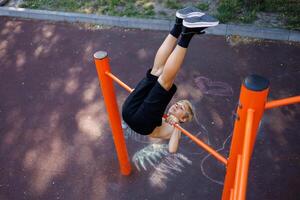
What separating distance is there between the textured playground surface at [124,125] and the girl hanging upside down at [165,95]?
3.35ft

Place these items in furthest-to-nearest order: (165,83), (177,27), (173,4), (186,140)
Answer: (173,4), (186,140), (177,27), (165,83)

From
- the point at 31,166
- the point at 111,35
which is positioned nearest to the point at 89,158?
the point at 31,166

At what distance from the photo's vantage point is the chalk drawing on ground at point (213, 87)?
15.3 ft

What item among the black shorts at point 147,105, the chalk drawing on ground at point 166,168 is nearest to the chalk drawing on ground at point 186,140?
the chalk drawing on ground at point 166,168

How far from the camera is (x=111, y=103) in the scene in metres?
3.11

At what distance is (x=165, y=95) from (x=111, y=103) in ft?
2.15

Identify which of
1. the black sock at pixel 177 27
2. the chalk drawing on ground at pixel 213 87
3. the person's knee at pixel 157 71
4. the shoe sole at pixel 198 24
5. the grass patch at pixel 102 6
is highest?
the shoe sole at pixel 198 24

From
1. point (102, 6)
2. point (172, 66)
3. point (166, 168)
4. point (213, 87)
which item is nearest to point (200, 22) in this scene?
point (172, 66)

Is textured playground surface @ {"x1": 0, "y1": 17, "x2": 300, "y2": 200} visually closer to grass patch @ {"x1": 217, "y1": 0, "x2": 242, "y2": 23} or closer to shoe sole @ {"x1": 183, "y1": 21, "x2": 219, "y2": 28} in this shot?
grass patch @ {"x1": 217, "y1": 0, "x2": 242, "y2": 23}

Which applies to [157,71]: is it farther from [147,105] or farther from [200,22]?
[200,22]

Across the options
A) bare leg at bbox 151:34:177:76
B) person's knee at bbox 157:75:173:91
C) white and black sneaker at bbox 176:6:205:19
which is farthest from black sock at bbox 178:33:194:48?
bare leg at bbox 151:34:177:76

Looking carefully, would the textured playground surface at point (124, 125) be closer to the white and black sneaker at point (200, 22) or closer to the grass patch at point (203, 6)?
the grass patch at point (203, 6)

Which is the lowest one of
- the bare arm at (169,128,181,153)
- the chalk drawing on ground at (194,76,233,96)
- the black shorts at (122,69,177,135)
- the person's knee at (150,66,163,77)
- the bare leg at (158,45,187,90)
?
the chalk drawing on ground at (194,76,233,96)

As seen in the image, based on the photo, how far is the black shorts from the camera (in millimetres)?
2650
